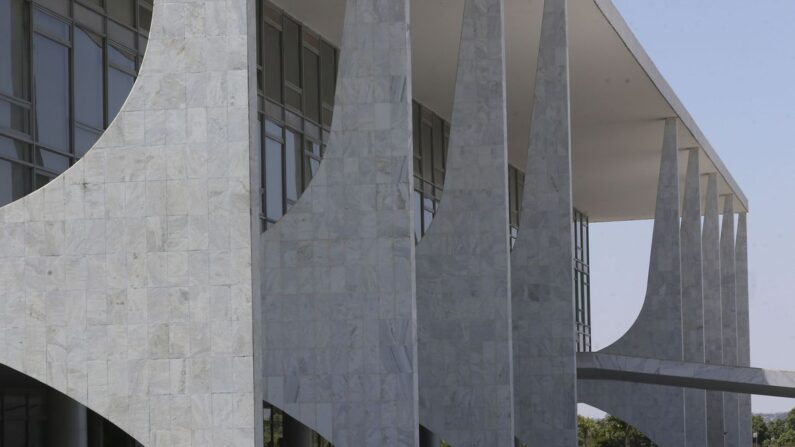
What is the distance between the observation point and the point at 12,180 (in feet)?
60.1

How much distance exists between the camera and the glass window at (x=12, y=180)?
18094 millimetres

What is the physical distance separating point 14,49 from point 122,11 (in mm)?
2935

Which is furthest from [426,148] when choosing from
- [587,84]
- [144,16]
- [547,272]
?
[144,16]

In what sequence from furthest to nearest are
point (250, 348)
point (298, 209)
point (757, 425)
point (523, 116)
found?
point (757, 425), point (523, 116), point (298, 209), point (250, 348)

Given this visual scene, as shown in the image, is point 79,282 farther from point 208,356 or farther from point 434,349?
point 434,349

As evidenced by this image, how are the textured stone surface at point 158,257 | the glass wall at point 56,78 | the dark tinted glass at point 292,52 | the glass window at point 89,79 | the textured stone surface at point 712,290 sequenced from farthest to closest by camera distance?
the textured stone surface at point 712,290, the dark tinted glass at point 292,52, the glass window at point 89,79, the glass wall at point 56,78, the textured stone surface at point 158,257

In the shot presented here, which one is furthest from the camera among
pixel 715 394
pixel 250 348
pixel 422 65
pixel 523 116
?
pixel 715 394

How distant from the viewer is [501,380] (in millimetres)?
21547

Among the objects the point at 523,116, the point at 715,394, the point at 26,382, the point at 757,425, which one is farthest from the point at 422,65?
the point at 757,425

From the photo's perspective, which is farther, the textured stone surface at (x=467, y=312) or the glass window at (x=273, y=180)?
the glass window at (x=273, y=180)

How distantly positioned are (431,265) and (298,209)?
4720mm

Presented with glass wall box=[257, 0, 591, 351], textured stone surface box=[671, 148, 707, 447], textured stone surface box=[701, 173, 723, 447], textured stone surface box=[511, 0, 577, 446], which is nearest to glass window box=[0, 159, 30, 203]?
glass wall box=[257, 0, 591, 351]

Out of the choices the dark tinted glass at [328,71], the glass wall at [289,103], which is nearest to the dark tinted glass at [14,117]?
the glass wall at [289,103]

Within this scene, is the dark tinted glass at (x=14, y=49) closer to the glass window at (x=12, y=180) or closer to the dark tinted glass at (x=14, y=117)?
the dark tinted glass at (x=14, y=117)
